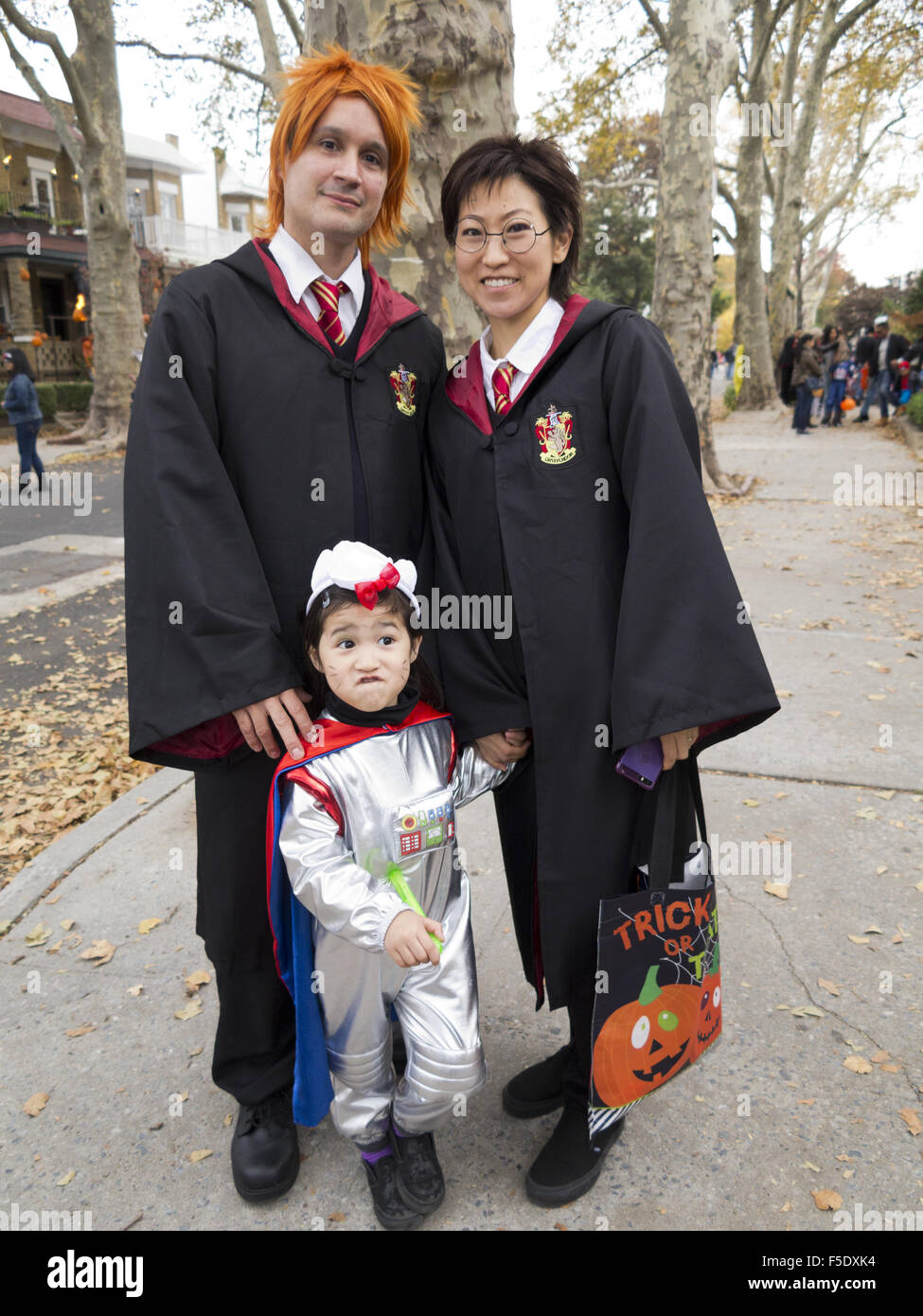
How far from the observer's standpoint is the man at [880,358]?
57.5ft

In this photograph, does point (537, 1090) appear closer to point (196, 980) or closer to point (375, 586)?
point (196, 980)

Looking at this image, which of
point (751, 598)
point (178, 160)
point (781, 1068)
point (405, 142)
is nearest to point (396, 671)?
point (405, 142)

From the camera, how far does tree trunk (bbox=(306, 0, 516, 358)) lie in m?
3.54

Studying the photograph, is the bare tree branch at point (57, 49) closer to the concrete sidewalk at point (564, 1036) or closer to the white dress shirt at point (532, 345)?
the concrete sidewalk at point (564, 1036)

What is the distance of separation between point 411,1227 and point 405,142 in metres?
2.38

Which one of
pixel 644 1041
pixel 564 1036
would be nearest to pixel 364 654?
pixel 644 1041

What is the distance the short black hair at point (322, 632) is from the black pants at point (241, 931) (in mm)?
228

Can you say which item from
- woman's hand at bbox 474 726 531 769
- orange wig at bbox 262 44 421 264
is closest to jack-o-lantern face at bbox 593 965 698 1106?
woman's hand at bbox 474 726 531 769

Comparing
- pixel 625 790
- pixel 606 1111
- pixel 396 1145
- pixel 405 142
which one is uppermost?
pixel 405 142

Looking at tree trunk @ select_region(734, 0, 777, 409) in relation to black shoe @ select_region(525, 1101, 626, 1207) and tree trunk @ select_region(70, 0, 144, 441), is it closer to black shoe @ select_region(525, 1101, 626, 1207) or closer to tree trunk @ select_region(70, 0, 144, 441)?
tree trunk @ select_region(70, 0, 144, 441)

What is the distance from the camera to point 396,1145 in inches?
82.6
